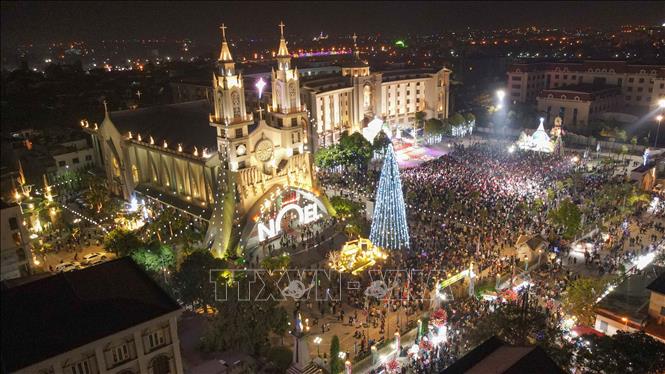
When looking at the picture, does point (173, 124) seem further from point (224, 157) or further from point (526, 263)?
point (526, 263)

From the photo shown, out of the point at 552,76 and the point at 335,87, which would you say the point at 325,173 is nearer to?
the point at 335,87

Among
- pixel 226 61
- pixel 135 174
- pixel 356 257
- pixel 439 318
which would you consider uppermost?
pixel 226 61

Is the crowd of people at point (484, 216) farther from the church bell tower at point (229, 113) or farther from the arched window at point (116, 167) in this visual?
the arched window at point (116, 167)

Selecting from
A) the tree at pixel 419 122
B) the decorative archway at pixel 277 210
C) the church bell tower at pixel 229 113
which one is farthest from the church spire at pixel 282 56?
the tree at pixel 419 122

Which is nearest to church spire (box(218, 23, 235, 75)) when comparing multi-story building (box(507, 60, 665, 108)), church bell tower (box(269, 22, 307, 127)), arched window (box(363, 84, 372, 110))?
church bell tower (box(269, 22, 307, 127))

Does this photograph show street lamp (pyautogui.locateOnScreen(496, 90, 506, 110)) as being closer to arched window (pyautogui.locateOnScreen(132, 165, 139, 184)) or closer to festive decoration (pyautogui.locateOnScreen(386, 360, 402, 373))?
arched window (pyautogui.locateOnScreen(132, 165, 139, 184))

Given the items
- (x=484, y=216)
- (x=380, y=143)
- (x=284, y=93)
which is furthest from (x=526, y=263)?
(x=380, y=143)

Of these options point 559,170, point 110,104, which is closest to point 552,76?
point 559,170
